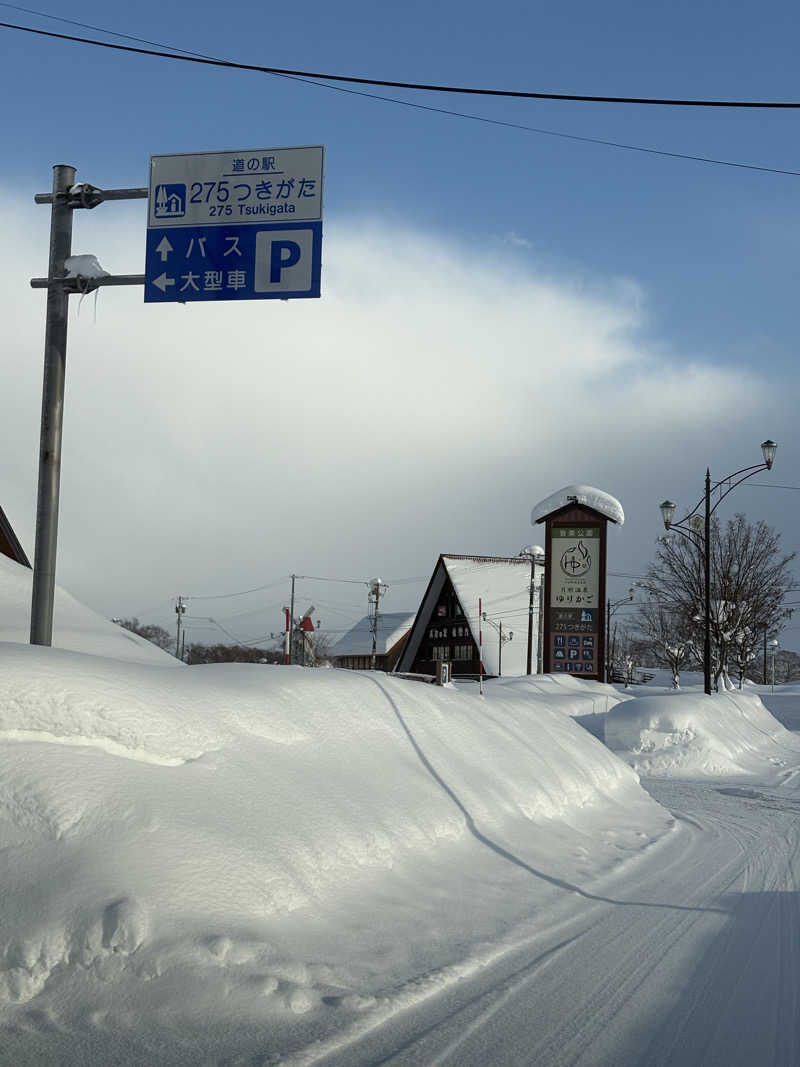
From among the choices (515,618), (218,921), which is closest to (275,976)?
(218,921)

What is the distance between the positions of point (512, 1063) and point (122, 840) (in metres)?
2.15

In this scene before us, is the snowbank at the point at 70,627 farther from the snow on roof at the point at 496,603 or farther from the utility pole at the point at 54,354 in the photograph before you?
the snow on roof at the point at 496,603

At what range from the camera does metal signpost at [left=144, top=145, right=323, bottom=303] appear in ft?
33.6

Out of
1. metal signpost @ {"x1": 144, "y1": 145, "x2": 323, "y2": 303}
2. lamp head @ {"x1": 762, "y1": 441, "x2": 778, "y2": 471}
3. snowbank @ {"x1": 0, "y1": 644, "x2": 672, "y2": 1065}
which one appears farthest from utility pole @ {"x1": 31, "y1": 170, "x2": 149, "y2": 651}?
lamp head @ {"x1": 762, "y1": 441, "x2": 778, "y2": 471}

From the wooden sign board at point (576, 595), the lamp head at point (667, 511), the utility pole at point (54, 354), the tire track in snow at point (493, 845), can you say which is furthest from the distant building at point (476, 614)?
the tire track in snow at point (493, 845)

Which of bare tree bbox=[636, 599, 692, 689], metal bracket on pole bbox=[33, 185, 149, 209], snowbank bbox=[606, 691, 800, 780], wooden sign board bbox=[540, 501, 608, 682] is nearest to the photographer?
A: metal bracket on pole bbox=[33, 185, 149, 209]

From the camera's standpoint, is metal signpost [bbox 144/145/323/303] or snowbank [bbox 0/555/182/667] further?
snowbank [bbox 0/555/182/667]

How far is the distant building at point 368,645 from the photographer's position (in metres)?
78.9

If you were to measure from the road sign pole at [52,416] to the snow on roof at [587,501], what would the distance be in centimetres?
2663

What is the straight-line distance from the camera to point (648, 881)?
7293mm

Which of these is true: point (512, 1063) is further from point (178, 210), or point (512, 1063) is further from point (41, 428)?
point (178, 210)

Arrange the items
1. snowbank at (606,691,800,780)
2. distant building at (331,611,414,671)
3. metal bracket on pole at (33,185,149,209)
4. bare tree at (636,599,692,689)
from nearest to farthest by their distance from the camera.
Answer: metal bracket on pole at (33,185,149,209) < snowbank at (606,691,800,780) < bare tree at (636,599,692,689) < distant building at (331,611,414,671)

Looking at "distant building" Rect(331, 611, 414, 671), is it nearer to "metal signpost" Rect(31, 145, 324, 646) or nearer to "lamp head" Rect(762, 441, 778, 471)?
"lamp head" Rect(762, 441, 778, 471)

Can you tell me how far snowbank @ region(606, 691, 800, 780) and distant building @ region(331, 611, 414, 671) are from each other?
192 ft
